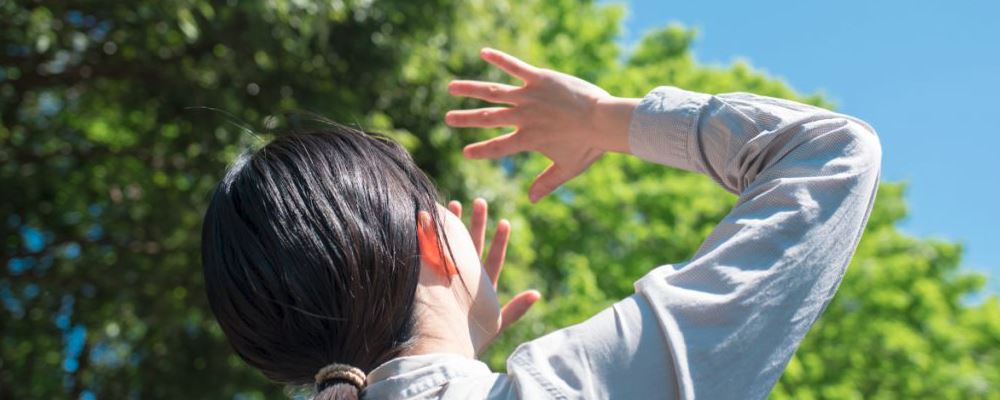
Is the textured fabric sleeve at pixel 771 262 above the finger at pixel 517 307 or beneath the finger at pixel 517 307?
above

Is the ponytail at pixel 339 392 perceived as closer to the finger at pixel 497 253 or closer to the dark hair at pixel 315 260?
the dark hair at pixel 315 260

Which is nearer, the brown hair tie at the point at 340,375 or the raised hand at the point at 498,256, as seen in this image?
the brown hair tie at the point at 340,375

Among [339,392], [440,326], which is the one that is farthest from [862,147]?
[339,392]

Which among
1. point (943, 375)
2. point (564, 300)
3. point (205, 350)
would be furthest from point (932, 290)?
point (205, 350)

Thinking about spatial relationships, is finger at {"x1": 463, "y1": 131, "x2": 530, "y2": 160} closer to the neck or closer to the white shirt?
the neck

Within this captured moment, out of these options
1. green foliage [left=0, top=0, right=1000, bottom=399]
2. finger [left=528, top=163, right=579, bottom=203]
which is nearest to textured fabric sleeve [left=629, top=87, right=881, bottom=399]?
finger [left=528, top=163, right=579, bottom=203]

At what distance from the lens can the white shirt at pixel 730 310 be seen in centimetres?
98

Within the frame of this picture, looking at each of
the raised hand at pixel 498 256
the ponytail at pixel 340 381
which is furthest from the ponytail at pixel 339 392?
the raised hand at pixel 498 256

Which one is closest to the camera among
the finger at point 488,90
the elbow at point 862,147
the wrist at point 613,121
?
the elbow at point 862,147

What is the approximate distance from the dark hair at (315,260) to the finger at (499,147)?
1.17 ft

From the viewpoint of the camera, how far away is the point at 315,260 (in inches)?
44.1

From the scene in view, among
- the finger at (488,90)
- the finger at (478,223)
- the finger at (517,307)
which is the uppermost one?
the finger at (488,90)

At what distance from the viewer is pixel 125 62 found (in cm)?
666

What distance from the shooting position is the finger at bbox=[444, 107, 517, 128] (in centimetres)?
156
